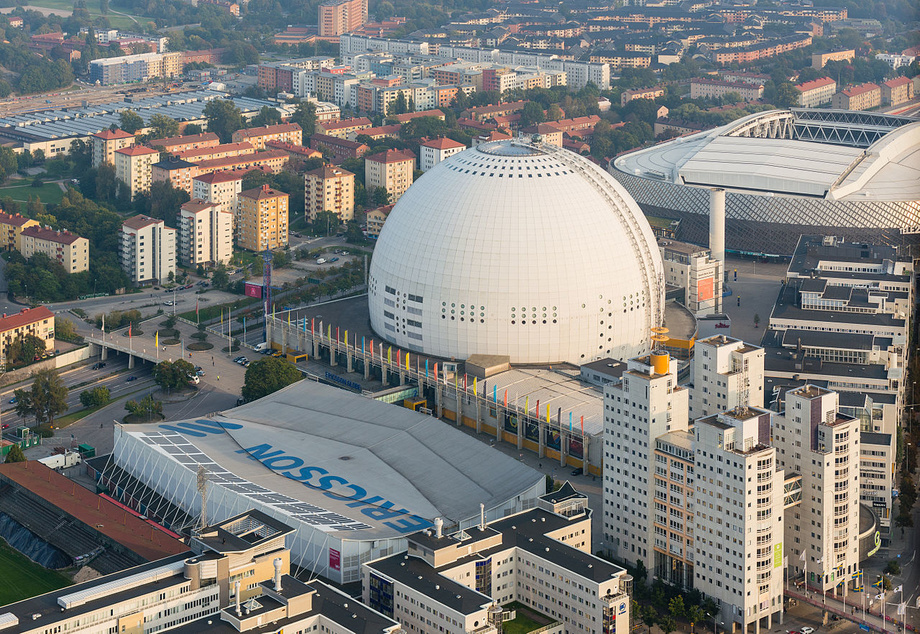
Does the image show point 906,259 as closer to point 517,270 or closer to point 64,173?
point 517,270

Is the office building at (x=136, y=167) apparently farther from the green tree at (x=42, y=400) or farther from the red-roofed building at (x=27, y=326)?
the green tree at (x=42, y=400)

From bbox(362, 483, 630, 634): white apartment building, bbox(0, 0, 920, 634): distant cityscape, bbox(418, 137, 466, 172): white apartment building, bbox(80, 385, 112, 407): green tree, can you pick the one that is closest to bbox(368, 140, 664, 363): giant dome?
bbox(0, 0, 920, 634): distant cityscape

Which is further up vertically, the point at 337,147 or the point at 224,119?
the point at 224,119

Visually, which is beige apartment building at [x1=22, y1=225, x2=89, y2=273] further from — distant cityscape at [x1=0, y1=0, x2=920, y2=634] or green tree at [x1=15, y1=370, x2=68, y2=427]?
green tree at [x1=15, y1=370, x2=68, y2=427]

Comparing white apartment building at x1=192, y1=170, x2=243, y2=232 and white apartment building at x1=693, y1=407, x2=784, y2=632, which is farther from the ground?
white apartment building at x1=192, y1=170, x2=243, y2=232

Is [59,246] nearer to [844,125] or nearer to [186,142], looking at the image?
[186,142]

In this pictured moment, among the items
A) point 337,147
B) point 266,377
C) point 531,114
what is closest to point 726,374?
point 266,377
